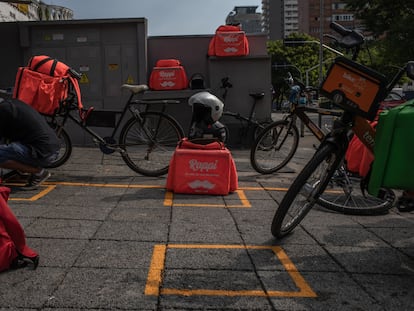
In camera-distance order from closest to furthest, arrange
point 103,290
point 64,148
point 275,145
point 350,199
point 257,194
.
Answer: point 103,290 → point 350,199 → point 257,194 → point 64,148 → point 275,145

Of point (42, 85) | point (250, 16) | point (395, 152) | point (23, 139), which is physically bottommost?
point (23, 139)

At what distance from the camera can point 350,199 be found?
16.0 ft

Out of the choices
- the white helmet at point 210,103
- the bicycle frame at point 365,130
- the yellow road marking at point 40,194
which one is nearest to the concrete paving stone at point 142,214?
the yellow road marking at point 40,194

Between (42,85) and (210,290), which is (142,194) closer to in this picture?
(42,85)

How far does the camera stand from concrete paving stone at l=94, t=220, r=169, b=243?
371cm

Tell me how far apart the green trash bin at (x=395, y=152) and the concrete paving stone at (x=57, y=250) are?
2.09 meters

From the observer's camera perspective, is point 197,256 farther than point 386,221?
No

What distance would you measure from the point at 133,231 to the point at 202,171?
64.1 inches

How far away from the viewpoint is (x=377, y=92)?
129 inches

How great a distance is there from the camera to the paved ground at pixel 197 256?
8.73 feet

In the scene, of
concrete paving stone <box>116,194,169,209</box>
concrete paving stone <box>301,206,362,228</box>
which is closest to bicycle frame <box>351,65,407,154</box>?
concrete paving stone <box>301,206,362,228</box>

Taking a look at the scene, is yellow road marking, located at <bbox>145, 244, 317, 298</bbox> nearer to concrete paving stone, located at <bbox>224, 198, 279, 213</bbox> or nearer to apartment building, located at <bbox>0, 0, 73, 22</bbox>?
concrete paving stone, located at <bbox>224, 198, 279, 213</bbox>

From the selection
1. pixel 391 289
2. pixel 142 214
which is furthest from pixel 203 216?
pixel 391 289

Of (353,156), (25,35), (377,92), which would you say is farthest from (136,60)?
(377,92)
